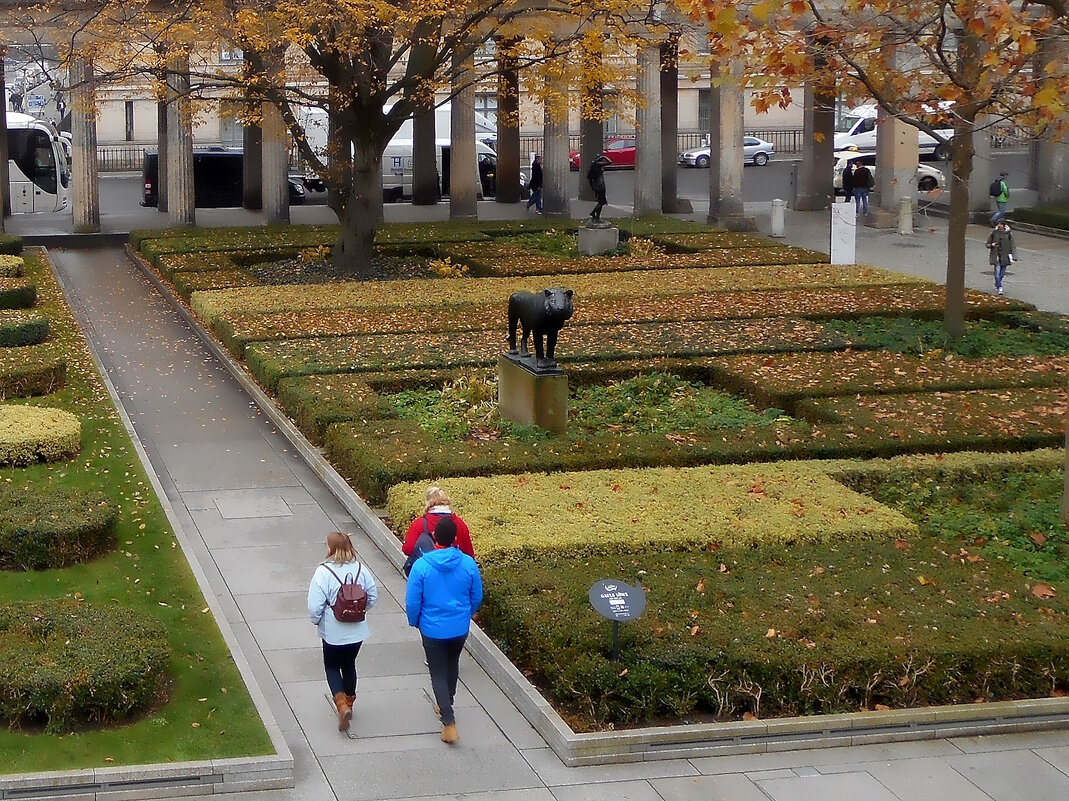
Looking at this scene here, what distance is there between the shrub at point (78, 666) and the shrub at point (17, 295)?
1551cm

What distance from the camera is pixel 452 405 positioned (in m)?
17.7

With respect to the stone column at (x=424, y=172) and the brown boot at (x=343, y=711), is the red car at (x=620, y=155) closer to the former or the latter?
the stone column at (x=424, y=172)

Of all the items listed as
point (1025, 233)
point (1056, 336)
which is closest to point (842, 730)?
point (1056, 336)

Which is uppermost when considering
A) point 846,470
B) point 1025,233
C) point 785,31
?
point 785,31

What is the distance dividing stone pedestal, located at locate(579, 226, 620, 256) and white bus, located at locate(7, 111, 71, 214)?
59.2 ft

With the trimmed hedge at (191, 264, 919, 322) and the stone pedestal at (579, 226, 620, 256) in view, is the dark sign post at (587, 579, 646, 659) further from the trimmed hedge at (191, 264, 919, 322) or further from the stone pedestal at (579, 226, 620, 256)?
the stone pedestal at (579, 226, 620, 256)

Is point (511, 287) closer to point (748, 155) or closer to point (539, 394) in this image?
point (539, 394)

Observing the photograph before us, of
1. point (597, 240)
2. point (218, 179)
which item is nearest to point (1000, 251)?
point (597, 240)

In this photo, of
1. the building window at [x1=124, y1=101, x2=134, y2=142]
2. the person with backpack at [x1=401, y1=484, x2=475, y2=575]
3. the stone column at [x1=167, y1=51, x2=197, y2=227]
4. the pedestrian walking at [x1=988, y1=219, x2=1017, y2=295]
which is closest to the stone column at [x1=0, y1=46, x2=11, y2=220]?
the stone column at [x1=167, y1=51, x2=197, y2=227]

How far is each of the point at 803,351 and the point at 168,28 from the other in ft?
43.8

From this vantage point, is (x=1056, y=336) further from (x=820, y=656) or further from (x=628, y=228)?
(x=628, y=228)

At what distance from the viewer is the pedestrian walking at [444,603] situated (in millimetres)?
9289

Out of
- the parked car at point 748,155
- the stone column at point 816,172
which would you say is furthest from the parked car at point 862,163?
the parked car at point 748,155

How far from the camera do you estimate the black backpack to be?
9.27m
